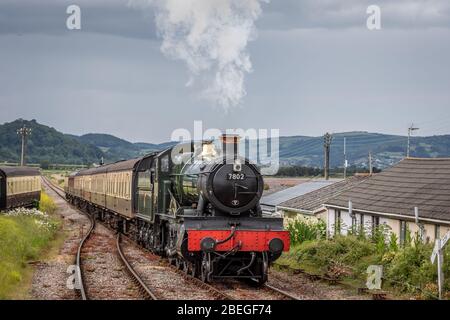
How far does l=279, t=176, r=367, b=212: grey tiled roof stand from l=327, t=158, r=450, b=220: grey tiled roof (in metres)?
4.53

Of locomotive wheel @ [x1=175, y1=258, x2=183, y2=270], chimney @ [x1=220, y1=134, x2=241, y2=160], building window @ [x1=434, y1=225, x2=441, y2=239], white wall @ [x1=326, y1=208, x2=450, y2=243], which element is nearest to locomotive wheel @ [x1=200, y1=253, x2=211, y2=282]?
locomotive wheel @ [x1=175, y1=258, x2=183, y2=270]

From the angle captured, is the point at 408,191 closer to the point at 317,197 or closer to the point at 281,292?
the point at 317,197

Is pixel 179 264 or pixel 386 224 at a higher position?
pixel 386 224

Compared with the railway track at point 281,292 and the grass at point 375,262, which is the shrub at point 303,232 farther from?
the railway track at point 281,292

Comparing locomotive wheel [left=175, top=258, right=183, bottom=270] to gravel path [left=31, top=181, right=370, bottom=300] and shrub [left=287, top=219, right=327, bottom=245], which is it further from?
shrub [left=287, top=219, right=327, bottom=245]

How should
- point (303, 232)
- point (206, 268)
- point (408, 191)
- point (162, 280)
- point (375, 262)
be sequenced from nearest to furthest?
1. point (206, 268)
2. point (162, 280)
3. point (375, 262)
4. point (408, 191)
5. point (303, 232)

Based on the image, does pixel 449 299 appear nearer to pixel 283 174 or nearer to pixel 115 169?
pixel 115 169

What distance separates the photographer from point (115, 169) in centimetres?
3444

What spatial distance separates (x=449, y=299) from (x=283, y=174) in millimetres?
90107

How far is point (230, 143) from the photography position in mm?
17719

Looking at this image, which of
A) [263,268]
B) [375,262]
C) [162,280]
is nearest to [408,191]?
[375,262]

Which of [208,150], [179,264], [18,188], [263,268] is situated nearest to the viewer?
[263,268]

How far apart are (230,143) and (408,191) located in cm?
1140

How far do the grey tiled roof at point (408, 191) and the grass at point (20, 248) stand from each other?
41.4 feet
